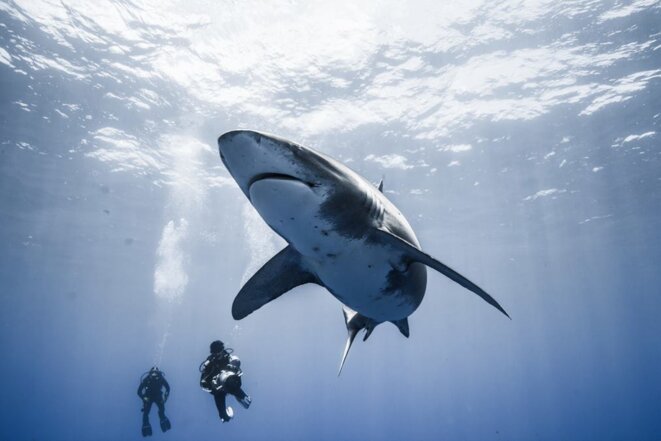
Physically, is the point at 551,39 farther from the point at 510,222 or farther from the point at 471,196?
the point at 510,222

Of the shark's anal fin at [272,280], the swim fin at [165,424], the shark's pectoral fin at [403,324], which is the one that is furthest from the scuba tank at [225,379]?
the swim fin at [165,424]

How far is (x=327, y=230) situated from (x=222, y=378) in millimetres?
6136

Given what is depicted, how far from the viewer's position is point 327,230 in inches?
120

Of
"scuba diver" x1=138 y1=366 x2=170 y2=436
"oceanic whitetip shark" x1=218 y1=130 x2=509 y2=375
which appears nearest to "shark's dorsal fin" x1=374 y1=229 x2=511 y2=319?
"oceanic whitetip shark" x1=218 y1=130 x2=509 y2=375

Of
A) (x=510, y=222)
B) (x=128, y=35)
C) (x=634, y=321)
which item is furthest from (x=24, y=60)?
(x=634, y=321)

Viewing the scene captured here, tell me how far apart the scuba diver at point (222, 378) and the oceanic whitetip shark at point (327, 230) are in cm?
394

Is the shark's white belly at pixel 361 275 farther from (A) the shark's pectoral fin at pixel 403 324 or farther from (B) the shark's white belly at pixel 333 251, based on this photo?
(A) the shark's pectoral fin at pixel 403 324

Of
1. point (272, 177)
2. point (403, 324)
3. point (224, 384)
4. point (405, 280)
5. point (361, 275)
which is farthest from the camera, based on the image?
point (224, 384)

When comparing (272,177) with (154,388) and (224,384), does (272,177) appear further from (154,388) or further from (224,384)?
(154,388)

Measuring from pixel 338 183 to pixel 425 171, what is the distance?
19974 millimetres

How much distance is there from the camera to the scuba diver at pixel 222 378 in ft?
25.6

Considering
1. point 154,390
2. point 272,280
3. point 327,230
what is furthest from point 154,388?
point 327,230

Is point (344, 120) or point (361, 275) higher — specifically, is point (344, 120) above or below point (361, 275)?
above

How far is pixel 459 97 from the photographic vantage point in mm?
15688
